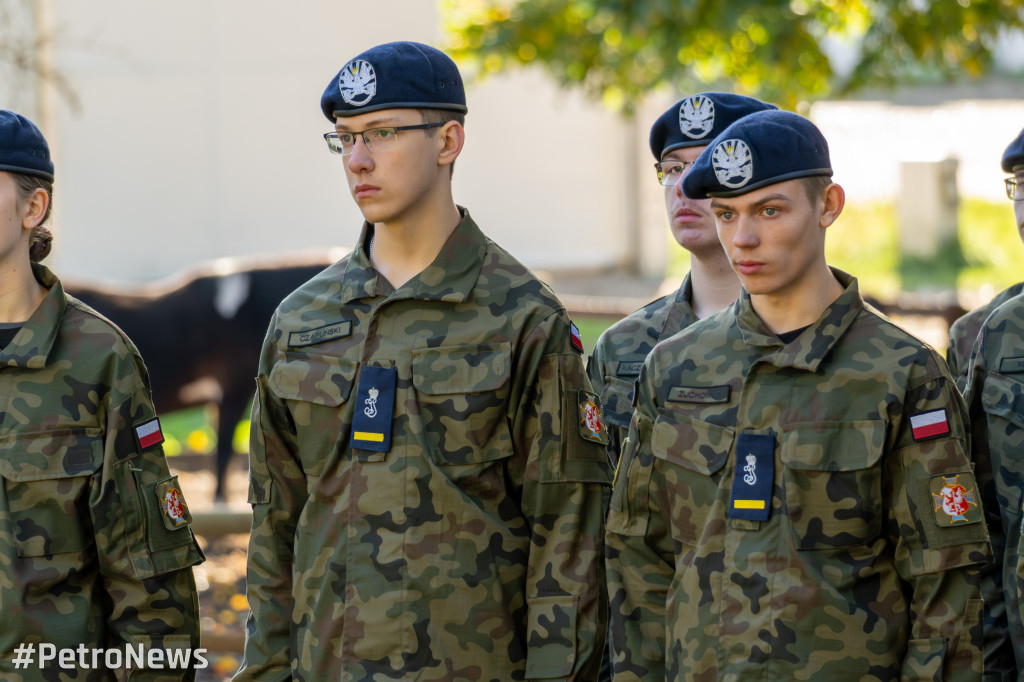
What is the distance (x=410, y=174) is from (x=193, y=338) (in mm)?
5721

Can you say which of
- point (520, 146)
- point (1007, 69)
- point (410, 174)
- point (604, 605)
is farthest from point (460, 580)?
point (1007, 69)

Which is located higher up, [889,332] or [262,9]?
[262,9]

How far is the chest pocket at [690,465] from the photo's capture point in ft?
9.90

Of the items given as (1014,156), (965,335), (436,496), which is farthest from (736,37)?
(436,496)

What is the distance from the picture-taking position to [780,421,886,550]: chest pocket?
9.46 feet

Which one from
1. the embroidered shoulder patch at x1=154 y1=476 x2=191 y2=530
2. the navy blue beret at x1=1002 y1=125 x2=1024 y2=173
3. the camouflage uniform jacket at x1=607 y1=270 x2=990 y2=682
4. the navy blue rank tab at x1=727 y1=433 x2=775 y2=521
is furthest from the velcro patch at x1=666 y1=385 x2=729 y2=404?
the navy blue beret at x1=1002 y1=125 x2=1024 y2=173

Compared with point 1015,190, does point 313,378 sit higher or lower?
lower

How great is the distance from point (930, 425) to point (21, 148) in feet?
7.25

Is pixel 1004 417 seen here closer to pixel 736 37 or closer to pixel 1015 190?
pixel 1015 190

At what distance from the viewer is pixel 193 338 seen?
338 inches

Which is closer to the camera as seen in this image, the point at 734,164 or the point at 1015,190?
the point at 734,164

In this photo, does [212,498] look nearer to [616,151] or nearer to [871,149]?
[616,151]

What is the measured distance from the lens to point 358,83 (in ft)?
10.3

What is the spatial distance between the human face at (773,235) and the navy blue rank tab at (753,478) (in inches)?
13.2
